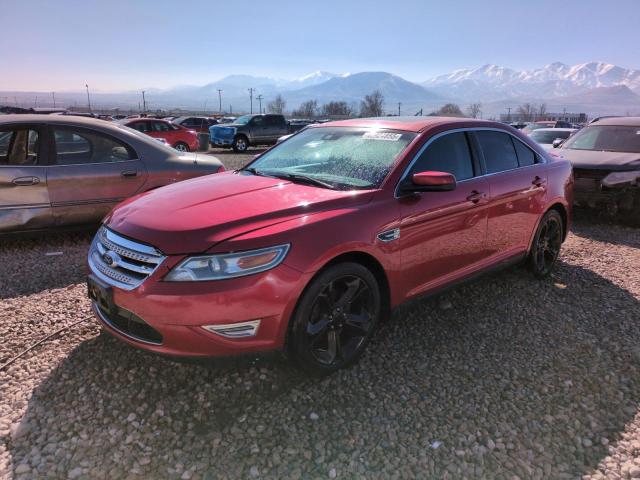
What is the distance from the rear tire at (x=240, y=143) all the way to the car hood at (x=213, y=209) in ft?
62.8

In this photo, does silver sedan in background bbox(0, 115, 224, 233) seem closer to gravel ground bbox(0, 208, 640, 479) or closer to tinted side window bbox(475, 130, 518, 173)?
gravel ground bbox(0, 208, 640, 479)

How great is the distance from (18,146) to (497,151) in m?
5.16

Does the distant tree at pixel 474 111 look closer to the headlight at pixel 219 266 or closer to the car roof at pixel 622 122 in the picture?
the car roof at pixel 622 122

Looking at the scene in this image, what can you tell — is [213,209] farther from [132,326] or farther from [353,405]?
[353,405]

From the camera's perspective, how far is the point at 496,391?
9.37 ft

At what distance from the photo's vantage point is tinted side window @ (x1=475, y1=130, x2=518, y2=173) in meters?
3.95

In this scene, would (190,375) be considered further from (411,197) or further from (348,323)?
(411,197)

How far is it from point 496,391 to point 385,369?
0.70 metres

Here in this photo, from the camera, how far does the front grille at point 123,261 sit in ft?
8.20

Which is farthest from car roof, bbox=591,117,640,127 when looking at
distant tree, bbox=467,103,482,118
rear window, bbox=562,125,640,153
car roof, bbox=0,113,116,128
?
distant tree, bbox=467,103,482,118

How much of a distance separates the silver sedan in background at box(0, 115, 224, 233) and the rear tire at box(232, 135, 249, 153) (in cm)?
1660

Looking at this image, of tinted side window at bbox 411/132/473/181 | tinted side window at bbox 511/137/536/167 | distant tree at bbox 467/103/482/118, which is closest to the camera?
tinted side window at bbox 411/132/473/181

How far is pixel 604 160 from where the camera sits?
7.11 m

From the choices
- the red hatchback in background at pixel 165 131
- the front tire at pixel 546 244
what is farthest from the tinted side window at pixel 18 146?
the red hatchback in background at pixel 165 131
